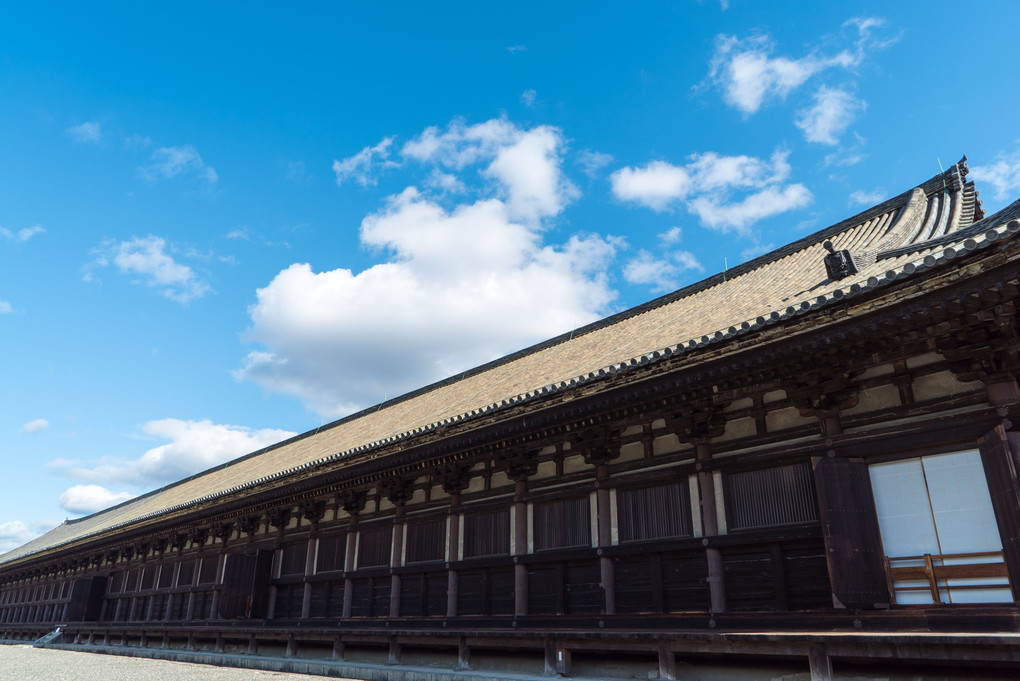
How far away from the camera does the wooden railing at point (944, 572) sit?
7.06 meters

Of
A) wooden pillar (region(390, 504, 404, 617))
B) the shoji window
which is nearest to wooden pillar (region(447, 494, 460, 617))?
wooden pillar (region(390, 504, 404, 617))

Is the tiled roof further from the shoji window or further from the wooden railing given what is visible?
the wooden railing

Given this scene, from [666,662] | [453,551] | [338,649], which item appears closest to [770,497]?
[666,662]

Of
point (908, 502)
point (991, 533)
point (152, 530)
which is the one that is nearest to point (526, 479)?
point (908, 502)

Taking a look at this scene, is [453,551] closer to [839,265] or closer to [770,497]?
[770,497]

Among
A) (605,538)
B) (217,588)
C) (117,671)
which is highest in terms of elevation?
(605,538)

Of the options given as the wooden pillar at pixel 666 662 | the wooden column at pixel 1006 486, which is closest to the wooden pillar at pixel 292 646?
the wooden pillar at pixel 666 662

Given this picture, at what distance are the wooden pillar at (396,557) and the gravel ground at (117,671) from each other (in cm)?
181

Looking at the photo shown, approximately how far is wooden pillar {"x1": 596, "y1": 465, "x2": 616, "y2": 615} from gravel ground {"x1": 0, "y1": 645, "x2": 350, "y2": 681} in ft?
19.5

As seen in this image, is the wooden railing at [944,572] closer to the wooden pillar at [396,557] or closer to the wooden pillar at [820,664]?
the wooden pillar at [820,664]

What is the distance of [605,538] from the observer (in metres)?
10.3

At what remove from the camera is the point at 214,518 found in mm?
19125

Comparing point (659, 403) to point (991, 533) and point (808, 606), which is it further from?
point (991, 533)

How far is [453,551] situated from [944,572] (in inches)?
315
